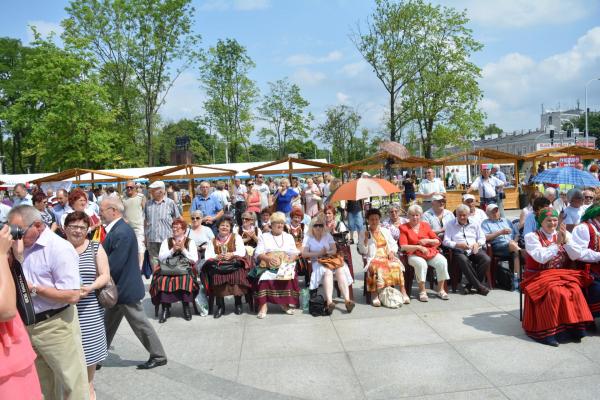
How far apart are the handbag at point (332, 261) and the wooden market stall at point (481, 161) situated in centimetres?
1313

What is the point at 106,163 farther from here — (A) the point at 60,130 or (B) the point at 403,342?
(B) the point at 403,342

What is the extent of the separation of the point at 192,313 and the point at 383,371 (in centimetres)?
324

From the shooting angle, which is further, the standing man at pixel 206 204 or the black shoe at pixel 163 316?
the standing man at pixel 206 204

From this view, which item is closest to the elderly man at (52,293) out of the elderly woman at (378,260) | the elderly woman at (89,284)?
the elderly woman at (89,284)

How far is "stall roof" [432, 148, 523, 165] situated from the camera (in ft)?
62.0

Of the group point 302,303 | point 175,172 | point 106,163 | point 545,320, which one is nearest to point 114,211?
point 302,303

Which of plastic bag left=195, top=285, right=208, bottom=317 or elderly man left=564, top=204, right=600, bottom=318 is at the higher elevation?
elderly man left=564, top=204, right=600, bottom=318

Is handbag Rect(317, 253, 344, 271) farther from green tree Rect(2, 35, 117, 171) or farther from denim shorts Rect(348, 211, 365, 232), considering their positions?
green tree Rect(2, 35, 117, 171)

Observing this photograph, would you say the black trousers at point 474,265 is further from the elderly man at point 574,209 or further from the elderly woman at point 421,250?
the elderly man at point 574,209

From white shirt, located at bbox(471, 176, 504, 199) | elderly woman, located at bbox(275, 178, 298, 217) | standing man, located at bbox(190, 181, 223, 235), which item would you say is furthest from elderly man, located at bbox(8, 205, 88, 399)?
white shirt, located at bbox(471, 176, 504, 199)

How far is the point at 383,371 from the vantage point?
438 cm

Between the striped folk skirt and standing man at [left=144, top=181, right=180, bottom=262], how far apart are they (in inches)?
49.7

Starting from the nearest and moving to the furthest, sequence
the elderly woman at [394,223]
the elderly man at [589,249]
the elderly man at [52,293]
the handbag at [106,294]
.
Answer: the elderly man at [52,293] → the handbag at [106,294] → the elderly man at [589,249] → the elderly woman at [394,223]

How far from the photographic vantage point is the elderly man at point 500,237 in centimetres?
720
